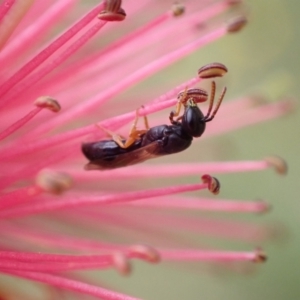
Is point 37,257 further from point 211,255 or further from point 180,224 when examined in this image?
point 180,224

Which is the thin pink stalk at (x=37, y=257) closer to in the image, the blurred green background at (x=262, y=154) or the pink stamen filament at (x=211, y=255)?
the pink stamen filament at (x=211, y=255)

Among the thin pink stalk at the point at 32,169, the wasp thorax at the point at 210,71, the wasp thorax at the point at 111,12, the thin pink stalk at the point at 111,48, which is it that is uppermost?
the thin pink stalk at the point at 111,48

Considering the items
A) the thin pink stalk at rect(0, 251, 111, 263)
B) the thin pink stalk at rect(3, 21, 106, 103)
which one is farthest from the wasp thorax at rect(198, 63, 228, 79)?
the thin pink stalk at rect(0, 251, 111, 263)

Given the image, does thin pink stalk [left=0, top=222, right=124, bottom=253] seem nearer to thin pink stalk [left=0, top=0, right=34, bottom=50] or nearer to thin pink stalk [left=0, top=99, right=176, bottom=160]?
thin pink stalk [left=0, top=99, right=176, bottom=160]

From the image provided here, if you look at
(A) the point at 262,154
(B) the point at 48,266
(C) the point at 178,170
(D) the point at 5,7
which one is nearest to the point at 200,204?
(C) the point at 178,170

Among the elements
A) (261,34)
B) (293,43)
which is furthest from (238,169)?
(293,43)

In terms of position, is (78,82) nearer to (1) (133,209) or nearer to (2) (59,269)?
(1) (133,209)

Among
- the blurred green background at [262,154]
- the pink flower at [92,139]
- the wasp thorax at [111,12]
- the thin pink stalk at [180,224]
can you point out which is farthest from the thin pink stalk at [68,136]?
the blurred green background at [262,154]
